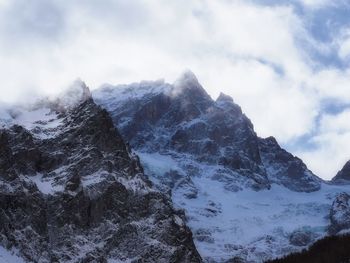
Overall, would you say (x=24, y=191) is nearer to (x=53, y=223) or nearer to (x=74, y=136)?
(x=53, y=223)

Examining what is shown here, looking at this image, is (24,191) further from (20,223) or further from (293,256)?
(293,256)

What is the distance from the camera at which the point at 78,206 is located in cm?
17750

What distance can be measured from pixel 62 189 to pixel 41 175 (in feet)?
24.2

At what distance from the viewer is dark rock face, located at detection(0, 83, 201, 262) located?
542 ft

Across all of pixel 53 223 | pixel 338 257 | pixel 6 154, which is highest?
pixel 6 154

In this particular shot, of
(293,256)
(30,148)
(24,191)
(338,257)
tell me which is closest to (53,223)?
(24,191)

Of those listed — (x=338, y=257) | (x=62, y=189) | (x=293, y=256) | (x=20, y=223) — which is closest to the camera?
(x=338, y=257)

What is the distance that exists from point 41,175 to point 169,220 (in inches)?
1106

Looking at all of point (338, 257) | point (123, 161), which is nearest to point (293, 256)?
point (338, 257)

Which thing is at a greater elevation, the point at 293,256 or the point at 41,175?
the point at 41,175

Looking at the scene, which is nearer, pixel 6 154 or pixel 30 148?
pixel 6 154

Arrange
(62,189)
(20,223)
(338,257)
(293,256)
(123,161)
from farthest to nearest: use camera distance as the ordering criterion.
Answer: (123,161)
(62,189)
(20,223)
(293,256)
(338,257)

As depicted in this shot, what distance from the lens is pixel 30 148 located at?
186 m

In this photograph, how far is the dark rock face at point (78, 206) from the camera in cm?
16512
